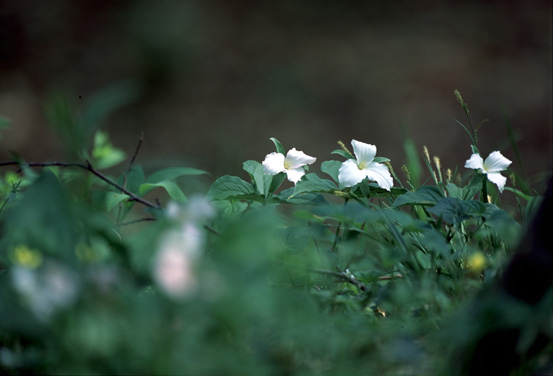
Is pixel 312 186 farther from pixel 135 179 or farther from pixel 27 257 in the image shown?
pixel 27 257

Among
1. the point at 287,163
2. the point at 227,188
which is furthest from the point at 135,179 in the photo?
the point at 287,163

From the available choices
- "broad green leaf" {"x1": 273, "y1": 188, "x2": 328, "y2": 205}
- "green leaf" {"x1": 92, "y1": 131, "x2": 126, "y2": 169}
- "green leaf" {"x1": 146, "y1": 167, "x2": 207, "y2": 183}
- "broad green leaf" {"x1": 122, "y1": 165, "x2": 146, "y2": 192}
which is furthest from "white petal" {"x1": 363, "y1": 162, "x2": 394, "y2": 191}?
"green leaf" {"x1": 92, "y1": 131, "x2": 126, "y2": 169}

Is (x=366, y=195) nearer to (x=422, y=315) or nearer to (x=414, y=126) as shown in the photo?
(x=422, y=315)

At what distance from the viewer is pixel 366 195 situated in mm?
1253

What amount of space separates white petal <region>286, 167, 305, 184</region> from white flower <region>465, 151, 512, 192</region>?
1.15 ft

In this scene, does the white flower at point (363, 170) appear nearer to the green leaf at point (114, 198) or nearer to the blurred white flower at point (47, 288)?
the green leaf at point (114, 198)

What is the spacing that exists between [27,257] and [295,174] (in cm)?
69

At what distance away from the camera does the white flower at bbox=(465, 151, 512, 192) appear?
126 centimetres

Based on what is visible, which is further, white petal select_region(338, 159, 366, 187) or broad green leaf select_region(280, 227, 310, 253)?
white petal select_region(338, 159, 366, 187)

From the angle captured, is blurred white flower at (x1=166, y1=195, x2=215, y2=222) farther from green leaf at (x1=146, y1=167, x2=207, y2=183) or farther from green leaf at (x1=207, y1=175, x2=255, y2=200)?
green leaf at (x1=146, y1=167, x2=207, y2=183)

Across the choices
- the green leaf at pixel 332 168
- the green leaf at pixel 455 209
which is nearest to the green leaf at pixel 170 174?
the green leaf at pixel 332 168

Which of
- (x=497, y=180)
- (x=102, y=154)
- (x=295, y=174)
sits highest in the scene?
(x=102, y=154)

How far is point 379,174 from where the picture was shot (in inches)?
48.8

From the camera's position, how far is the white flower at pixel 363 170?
47.3 inches
